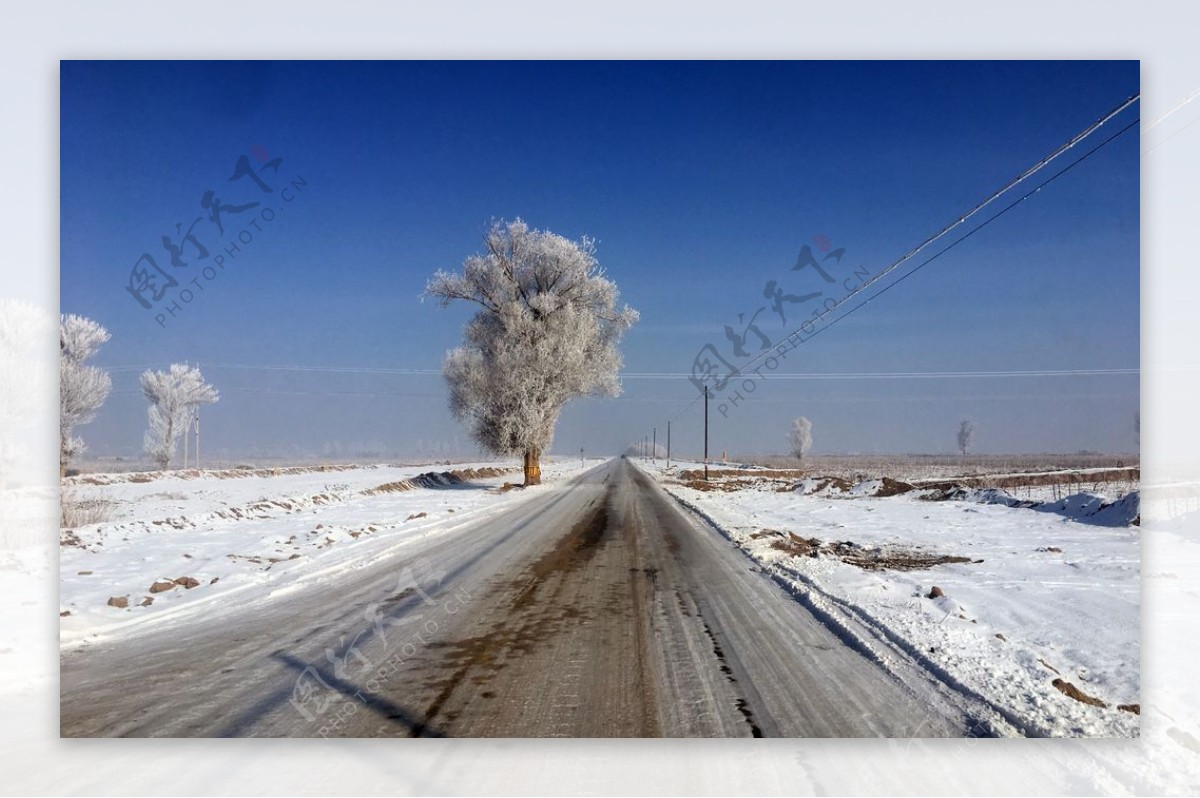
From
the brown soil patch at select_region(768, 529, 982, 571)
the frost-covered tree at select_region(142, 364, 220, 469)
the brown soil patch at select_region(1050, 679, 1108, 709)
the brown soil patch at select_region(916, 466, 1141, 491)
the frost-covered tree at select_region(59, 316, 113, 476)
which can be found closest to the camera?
the brown soil patch at select_region(1050, 679, 1108, 709)

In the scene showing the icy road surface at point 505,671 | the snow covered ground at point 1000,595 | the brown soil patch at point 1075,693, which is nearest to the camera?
the icy road surface at point 505,671

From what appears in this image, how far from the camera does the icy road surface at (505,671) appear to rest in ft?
14.9

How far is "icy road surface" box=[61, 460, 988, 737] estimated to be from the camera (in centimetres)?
454

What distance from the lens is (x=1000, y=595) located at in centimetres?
806

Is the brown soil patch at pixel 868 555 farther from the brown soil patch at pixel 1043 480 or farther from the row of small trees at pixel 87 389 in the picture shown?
the brown soil patch at pixel 1043 480

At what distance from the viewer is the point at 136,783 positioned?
4223 mm

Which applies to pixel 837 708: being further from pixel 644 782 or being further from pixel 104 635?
pixel 104 635

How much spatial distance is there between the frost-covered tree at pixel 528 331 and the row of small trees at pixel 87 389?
11.2 meters

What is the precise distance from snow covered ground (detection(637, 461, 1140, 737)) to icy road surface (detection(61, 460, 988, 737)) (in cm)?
42

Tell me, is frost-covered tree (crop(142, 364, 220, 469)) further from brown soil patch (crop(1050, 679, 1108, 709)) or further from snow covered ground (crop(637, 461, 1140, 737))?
brown soil patch (crop(1050, 679, 1108, 709))

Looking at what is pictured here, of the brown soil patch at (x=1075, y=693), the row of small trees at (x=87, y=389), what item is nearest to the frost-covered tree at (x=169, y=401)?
the row of small trees at (x=87, y=389)

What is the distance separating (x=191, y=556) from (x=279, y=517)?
703 cm

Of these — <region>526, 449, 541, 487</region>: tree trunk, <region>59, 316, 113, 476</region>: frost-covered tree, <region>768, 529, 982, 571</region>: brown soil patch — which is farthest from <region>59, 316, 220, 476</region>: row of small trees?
<region>526, 449, 541, 487</region>: tree trunk

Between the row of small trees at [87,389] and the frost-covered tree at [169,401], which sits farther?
the frost-covered tree at [169,401]
